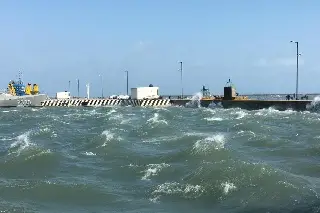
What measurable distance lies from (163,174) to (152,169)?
99 cm

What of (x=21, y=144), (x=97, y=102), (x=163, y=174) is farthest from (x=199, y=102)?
(x=163, y=174)

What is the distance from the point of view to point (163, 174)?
16484 mm

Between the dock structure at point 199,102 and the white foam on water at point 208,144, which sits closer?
the white foam on water at point 208,144

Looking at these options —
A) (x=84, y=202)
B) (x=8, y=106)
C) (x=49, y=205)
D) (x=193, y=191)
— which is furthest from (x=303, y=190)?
(x=8, y=106)

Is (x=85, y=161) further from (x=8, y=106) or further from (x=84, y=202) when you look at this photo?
(x=8, y=106)

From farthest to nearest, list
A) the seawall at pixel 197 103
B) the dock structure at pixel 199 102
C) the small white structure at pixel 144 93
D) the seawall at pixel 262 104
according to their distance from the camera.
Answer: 1. the small white structure at pixel 144 93
2. the dock structure at pixel 199 102
3. the seawall at pixel 197 103
4. the seawall at pixel 262 104

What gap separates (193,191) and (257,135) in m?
12.4

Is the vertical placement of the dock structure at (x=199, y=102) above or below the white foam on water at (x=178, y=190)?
above

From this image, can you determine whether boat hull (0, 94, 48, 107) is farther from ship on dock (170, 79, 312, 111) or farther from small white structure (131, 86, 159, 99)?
ship on dock (170, 79, 312, 111)

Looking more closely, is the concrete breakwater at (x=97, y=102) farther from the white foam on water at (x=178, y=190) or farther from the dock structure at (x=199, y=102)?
the white foam on water at (x=178, y=190)

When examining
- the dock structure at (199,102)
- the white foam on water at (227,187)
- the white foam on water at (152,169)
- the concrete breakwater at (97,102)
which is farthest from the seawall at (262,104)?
the white foam on water at (227,187)

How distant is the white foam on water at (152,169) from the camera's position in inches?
643

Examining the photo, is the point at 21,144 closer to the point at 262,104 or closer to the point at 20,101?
the point at 262,104

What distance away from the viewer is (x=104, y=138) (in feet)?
85.4
